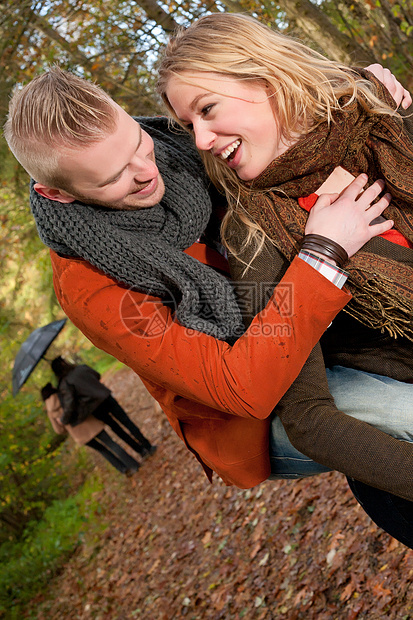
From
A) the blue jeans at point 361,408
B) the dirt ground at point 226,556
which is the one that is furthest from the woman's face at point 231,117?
the dirt ground at point 226,556

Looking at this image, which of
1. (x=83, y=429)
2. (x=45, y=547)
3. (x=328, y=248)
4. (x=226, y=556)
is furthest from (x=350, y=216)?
(x=45, y=547)

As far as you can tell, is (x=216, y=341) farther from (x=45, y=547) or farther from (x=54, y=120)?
(x=45, y=547)

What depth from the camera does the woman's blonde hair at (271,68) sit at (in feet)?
6.82

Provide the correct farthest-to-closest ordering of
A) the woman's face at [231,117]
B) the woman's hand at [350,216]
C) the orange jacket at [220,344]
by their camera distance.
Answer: the woman's face at [231,117] < the woman's hand at [350,216] < the orange jacket at [220,344]

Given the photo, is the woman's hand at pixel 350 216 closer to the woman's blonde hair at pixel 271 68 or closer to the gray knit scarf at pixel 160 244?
the woman's blonde hair at pixel 271 68

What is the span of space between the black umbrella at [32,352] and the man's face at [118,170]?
229 inches

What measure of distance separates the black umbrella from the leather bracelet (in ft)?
20.7

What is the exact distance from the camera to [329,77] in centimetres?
221

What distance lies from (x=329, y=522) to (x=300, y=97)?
11.5ft

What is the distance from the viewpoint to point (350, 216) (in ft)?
6.64

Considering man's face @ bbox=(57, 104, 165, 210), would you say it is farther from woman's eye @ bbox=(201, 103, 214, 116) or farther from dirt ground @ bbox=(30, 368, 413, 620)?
dirt ground @ bbox=(30, 368, 413, 620)

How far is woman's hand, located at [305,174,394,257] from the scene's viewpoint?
199 cm

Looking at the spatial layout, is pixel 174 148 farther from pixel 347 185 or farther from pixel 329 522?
pixel 329 522

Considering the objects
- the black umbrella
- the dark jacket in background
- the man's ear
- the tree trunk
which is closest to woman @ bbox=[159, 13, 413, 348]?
the man's ear
